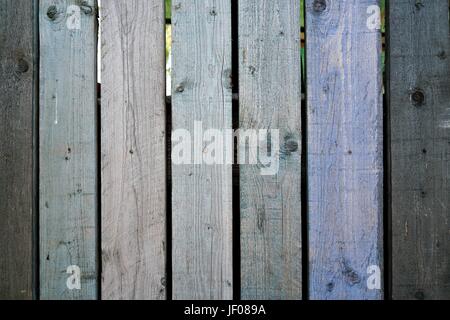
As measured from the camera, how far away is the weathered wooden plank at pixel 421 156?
1.96 meters

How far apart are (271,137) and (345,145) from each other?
12.5 inches

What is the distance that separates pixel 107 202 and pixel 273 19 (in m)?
1.06

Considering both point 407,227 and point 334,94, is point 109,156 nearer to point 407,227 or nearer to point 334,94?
point 334,94

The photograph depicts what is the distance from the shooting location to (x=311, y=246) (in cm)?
197

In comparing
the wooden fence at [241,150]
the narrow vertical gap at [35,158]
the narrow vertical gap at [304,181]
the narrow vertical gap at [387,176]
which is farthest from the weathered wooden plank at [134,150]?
the narrow vertical gap at [387,176]

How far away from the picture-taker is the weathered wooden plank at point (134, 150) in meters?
1.96

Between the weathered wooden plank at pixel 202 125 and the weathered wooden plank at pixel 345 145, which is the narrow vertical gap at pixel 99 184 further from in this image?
the weathered wooden plank at pixel 345 145

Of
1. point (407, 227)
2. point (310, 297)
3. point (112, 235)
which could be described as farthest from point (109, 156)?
point (407, 227)

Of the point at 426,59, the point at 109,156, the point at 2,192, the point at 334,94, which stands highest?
the point at 426,59

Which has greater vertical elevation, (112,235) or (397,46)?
(397,46)

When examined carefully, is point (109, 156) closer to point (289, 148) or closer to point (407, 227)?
point (289, 148)

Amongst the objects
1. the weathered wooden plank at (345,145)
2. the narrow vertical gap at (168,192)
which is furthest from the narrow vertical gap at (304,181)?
the narrow vertical gap at (168,192)

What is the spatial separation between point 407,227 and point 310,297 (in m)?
0.51

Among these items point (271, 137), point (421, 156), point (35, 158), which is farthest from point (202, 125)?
point (421, 156)
